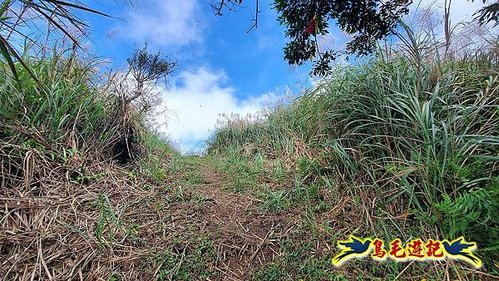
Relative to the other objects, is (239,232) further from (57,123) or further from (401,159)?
(57,123)

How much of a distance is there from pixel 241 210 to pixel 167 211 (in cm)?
48

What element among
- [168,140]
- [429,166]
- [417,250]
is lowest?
[417,250]

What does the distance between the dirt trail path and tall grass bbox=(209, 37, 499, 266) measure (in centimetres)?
49

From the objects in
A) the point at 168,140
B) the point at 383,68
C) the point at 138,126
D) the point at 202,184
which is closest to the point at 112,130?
the point at 138,126

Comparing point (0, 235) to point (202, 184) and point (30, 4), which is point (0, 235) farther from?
point (202, 184)

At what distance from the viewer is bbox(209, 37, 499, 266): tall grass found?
1.43 metres

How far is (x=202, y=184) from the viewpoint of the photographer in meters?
2.58

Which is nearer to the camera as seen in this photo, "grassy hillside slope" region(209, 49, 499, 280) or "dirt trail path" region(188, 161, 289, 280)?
"grassy hillside slope" region(209, 49, 499, 280)

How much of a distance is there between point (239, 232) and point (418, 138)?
3.79ft

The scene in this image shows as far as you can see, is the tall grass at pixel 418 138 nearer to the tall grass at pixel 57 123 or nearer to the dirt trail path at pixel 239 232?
the dirt trail path at pixel 239 232

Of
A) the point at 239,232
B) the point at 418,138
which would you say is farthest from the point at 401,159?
the point at 239,232

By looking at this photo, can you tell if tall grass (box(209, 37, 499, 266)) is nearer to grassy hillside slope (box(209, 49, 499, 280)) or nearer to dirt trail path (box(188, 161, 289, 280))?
grassy hillside slope (box(209, 49, 499, 280))

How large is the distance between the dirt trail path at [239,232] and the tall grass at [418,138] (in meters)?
0.49

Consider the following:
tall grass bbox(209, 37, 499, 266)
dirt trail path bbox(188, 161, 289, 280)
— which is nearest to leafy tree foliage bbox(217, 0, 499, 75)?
tall grass bbox(209, 37, 499, 266)
